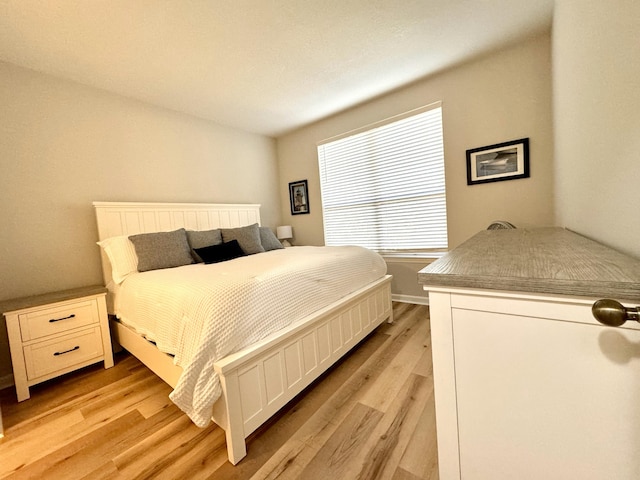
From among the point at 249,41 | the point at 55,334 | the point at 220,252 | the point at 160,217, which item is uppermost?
the point at 249,41

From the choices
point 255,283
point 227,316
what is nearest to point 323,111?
point 255,283

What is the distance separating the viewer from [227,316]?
123cm

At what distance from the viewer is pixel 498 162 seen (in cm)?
251

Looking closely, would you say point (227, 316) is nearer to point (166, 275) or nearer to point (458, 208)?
point (166, 275)

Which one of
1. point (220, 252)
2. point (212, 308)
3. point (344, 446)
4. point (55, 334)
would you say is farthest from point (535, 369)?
point (55, 334)

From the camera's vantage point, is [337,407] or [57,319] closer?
[337,407]

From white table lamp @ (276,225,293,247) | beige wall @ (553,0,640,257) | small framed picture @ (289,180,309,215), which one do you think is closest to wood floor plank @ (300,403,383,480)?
beige wall @ (553,0,640,257)

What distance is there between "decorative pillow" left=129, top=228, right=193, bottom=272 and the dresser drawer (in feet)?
2.08

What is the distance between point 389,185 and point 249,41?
6.81 ft

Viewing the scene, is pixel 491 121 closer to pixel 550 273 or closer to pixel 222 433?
pixel 550 273

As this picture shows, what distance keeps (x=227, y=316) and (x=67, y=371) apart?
1.76m

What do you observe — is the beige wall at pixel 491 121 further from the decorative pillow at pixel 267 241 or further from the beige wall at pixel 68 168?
the beige wall at pixel 68 168

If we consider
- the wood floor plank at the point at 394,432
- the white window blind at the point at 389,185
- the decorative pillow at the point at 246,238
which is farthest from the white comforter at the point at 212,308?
the white window blind at the point at 389,185

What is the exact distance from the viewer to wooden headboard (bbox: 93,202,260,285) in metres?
2.46
